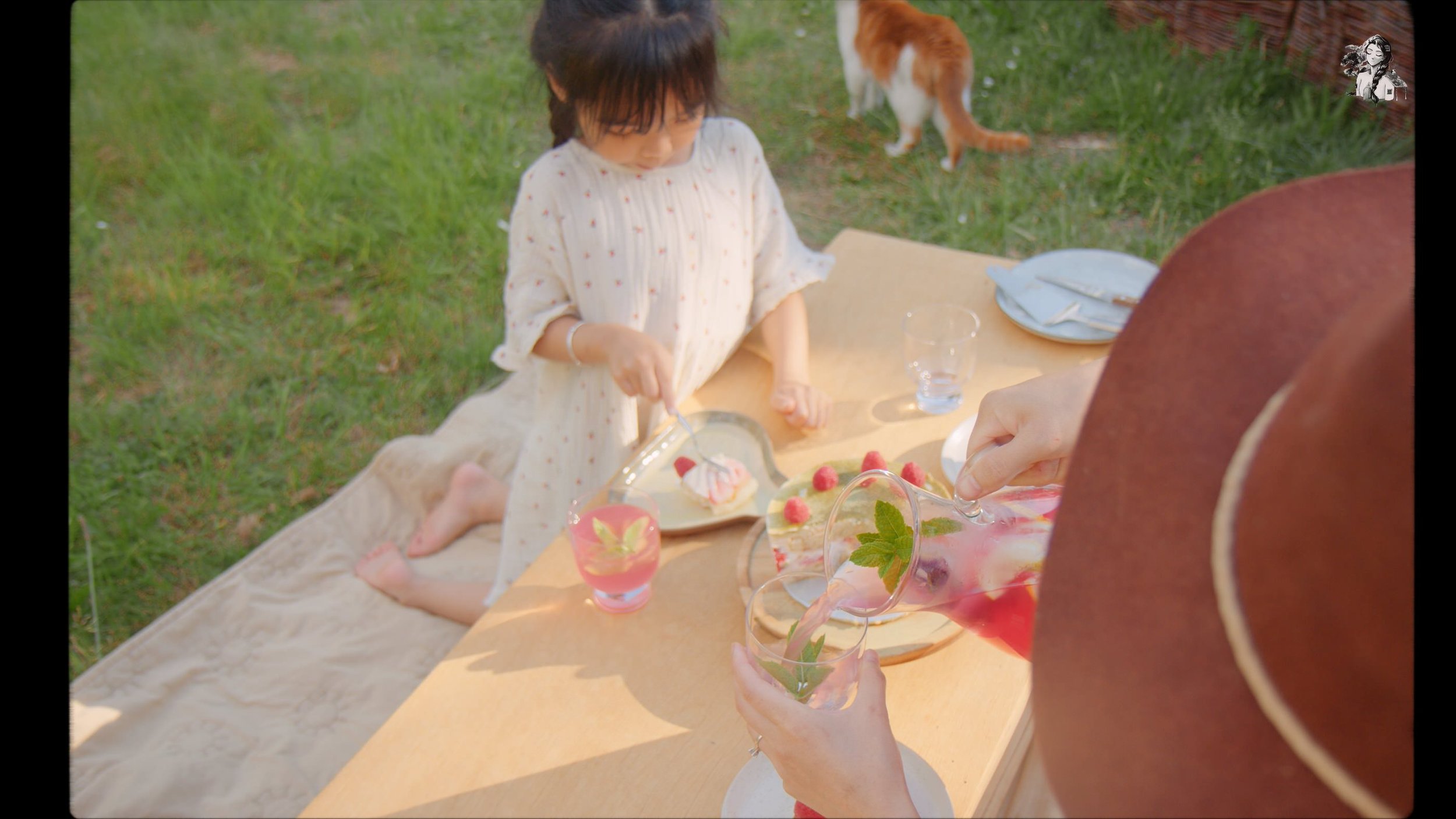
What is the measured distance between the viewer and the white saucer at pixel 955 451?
A: 4.51 ft

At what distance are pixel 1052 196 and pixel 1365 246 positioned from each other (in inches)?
123

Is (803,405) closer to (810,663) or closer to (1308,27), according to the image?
(810,663)

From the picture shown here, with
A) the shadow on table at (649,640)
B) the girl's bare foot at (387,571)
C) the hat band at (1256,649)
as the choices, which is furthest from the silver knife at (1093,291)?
the girl's bare foot at (387,571)

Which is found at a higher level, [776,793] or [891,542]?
[891,542]

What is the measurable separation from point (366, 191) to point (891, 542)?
127 inches

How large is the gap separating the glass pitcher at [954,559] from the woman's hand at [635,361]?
0.66 metres

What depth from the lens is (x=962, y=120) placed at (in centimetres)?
352

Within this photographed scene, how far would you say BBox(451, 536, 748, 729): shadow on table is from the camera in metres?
1.14

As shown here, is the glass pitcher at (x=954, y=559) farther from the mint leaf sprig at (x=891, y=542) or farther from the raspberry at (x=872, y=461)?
the raspberry at (x=872, y=461)

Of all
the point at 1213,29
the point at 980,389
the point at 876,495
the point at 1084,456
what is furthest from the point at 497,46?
the point at 1084,456

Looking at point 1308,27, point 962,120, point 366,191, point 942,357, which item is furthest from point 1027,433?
point 1308,27

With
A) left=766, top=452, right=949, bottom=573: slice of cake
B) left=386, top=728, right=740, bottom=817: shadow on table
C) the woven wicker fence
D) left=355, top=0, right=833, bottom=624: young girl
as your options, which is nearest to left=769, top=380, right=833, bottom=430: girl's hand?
left=355, top=0, right=833, bottom=624: young girl

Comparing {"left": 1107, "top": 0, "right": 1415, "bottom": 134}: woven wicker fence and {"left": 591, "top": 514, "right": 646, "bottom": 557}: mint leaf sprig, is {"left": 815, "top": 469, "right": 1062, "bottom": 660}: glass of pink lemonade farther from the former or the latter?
{"left": 1107, "top": 0, "right": 1415, "bottom": 134}: woven wicker fence
